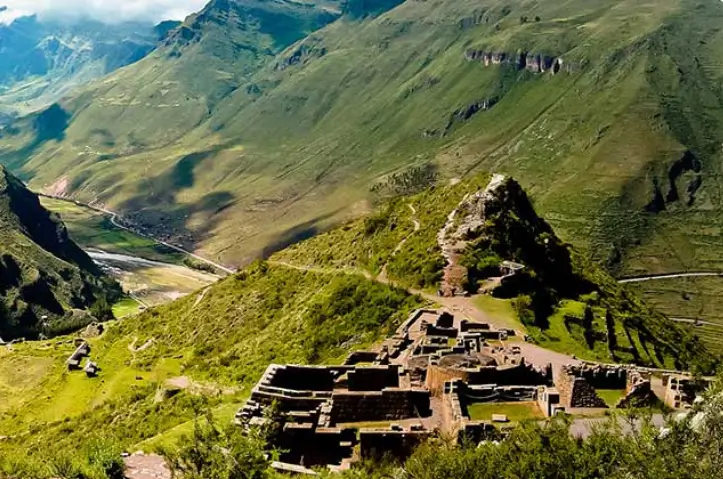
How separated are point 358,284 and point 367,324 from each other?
34.5 ft

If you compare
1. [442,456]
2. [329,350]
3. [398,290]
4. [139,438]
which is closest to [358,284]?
[398,290]

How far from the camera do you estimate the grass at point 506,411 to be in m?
A: 35.0

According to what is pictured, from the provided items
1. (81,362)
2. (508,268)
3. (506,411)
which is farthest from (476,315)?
(81,362)

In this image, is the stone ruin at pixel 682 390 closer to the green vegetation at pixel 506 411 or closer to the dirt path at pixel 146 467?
the green vegetation at pixel 506 411

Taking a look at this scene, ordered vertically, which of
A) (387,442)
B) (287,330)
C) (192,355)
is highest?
(387,442)

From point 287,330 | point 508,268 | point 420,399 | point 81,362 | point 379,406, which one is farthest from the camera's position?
point 81,362

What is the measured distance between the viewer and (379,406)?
37.1 metres

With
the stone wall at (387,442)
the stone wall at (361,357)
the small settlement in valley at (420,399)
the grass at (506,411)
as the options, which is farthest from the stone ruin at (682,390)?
the stone wall at (361,357)

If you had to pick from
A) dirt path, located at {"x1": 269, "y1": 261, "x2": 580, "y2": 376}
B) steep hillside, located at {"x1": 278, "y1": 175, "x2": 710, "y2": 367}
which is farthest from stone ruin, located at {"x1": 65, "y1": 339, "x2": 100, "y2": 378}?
steep hillside, located at {"x1": 278, "y1": 175, "x2": 710, "y2": 367}

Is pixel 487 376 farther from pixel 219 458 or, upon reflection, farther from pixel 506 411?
pixel 219 458

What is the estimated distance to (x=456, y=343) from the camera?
4981cm

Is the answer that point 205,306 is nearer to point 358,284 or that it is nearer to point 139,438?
point 358,284

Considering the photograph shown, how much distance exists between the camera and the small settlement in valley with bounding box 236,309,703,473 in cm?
3375

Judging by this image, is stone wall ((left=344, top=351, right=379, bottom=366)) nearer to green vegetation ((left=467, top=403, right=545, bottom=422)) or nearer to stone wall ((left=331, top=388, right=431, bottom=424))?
stone wall ((left=331, top=388, right=431, bottom=424))
